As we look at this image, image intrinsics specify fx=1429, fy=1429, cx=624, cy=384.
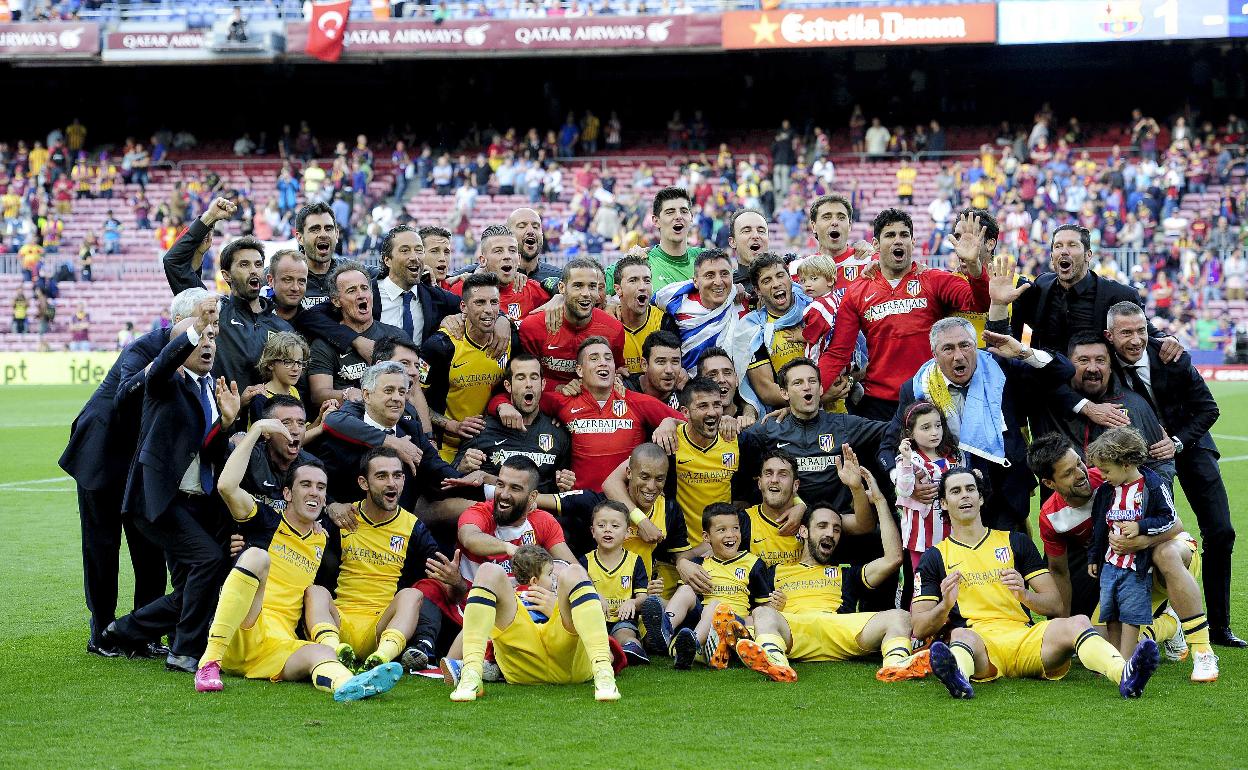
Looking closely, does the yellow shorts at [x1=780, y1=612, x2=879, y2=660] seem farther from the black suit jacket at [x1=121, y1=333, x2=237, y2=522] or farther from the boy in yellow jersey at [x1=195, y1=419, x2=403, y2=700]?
the black suit jacket at [x1=121, y1=333, x2=237, y2=522]

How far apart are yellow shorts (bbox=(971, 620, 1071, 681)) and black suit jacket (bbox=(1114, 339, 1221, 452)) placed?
5.26ft

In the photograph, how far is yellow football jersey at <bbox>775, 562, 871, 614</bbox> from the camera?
7.30 m

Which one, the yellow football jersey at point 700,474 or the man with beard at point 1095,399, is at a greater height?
the man with beard at point 1095,399

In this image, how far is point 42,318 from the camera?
1247 inches

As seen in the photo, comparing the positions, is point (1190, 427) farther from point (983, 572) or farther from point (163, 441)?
point (163, 441)

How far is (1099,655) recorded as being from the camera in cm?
621

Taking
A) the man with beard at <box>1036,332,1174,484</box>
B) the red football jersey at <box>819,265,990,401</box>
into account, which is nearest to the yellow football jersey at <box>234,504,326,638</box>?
the red football jersey at <box>819,265,990,401</box>

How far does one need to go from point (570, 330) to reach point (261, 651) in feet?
8.78

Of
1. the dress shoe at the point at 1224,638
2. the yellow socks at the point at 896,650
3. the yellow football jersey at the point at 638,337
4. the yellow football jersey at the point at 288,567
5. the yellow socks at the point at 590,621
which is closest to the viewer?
the yellow socks at the point at 590,621

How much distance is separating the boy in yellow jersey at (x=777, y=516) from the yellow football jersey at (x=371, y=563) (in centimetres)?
179

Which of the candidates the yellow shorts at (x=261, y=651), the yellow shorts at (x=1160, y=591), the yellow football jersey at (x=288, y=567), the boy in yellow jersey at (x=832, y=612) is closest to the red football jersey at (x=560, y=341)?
the boy in yellow jersey at (x=832, y=612)

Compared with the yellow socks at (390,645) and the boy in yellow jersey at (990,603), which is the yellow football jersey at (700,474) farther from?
the yellow socks at (390,645)

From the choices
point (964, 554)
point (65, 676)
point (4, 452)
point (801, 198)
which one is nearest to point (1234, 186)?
point (801, 198)

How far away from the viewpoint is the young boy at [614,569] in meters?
7.13
